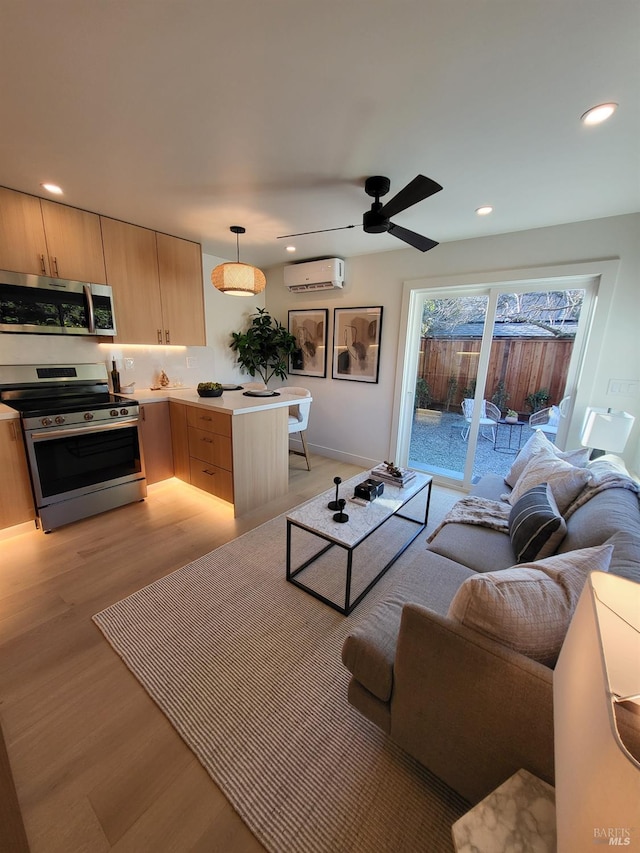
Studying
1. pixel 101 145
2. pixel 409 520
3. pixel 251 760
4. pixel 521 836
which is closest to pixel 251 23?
pixel 101 145

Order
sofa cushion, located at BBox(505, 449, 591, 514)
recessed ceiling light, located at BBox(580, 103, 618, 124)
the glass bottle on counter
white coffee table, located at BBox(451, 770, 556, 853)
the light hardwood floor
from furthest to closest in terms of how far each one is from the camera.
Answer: the glass bottle on counter, sofa cushion, located at BBox(505, 449, 591, 514), recessed ceiling light, located at BBox(580, 103, 618, 124), the light hardwood floor, white coffee table, located at BBox(451, 770, 556, 853)

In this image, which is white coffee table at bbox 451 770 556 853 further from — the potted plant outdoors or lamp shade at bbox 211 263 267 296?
the potted plant outdoors

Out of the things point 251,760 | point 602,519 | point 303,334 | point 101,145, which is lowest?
point 251,760

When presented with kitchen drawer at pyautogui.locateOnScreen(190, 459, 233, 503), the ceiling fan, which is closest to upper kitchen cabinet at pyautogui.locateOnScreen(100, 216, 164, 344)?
kitchen drawer at pyautogui.locateOnScreen(190, 459, 233, 503)

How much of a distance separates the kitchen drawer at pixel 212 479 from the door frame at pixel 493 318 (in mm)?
1986

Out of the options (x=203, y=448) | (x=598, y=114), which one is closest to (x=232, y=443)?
(x=203, y=448)

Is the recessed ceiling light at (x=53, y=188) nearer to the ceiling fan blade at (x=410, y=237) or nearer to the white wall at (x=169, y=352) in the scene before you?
the white wall at (x=169, y=352)

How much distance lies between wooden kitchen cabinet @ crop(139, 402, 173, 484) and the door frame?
2477mm

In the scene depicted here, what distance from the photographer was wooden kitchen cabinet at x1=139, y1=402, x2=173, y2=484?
3.16 m

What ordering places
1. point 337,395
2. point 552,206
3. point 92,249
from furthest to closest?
→ point 337,395
point 92,249
point 552,206

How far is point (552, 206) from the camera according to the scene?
7.89ft

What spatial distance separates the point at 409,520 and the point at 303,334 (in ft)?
9.10

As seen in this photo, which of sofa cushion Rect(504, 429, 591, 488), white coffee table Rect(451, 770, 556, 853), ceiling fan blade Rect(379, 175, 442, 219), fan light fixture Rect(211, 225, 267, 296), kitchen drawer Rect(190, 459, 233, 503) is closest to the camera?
white coffee table Rect(451, 770, 556, 853)

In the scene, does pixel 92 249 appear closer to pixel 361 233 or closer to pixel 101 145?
pixel 101 145
